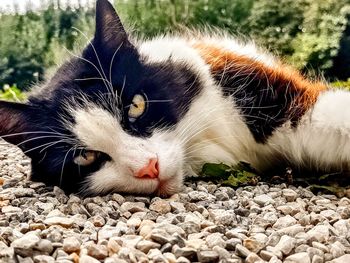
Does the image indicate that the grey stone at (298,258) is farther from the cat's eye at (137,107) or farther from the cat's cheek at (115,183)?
the cat's eye at (137,107)

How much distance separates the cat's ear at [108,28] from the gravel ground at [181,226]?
0.56 metres

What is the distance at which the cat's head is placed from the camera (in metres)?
2.02

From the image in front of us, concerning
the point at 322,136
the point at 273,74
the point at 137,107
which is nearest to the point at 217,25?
the point at 273,74

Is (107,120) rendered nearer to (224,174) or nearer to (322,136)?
(224,174)

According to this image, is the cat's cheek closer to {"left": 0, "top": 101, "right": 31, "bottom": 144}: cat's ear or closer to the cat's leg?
{"left": 0, "top": 101, "right": 31, "bottom": 144}: cat's ear

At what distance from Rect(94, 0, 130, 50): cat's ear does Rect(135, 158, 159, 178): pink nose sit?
0.52 m

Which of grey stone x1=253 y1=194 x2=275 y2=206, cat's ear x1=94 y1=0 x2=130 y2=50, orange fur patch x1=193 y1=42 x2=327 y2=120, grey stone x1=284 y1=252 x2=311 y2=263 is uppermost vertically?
cat's ear x1=94 y1=0 x2=130 y2=50

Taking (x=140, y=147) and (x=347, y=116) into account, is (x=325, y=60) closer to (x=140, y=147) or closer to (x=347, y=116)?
(x=347, y=116)

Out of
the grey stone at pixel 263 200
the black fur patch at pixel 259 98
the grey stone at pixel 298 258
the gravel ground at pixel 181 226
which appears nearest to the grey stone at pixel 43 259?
the gravel ground at pixel 181 226

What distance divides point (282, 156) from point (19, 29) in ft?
18.3

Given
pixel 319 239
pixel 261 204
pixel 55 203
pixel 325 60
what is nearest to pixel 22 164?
pixel 55 203

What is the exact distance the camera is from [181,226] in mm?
1694

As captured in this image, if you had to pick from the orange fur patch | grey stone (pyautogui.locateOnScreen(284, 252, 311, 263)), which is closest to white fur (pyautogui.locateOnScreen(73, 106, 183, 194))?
the orange fur patch

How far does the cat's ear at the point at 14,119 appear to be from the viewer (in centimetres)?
224
